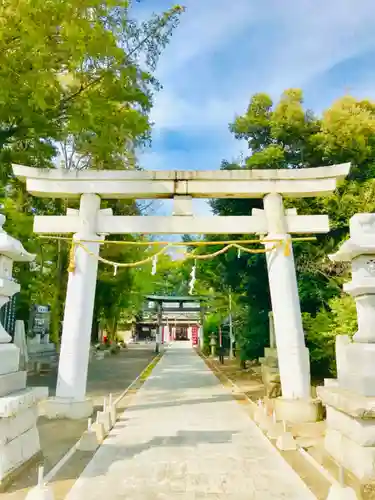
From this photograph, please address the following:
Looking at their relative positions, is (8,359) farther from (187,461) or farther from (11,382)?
(187,461)

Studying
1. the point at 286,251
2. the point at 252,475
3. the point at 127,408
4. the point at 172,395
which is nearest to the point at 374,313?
the point at 252,475

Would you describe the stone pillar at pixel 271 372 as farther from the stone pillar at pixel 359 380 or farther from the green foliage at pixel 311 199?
the stone pillar at pixel 359 380

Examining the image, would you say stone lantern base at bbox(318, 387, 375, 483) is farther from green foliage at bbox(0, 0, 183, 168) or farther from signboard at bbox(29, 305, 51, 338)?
signboard at bbox(29, 305, 51, 338)

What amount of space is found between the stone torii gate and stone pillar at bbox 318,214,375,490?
3.90 metres

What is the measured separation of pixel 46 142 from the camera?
48.2 feet

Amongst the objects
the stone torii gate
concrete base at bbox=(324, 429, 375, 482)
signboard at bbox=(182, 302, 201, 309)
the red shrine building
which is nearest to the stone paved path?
concrete base at bbox=(324, 429, 375, 482)

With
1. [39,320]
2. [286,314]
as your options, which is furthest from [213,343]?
[286,314]

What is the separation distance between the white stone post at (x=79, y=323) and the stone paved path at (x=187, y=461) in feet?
3.98

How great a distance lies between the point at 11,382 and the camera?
Answer: 19.6 feet

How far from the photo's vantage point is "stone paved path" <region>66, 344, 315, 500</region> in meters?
5.28

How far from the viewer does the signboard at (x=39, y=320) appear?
72.4 ft

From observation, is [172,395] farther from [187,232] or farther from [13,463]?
[13,463]

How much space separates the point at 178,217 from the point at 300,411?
497 cm

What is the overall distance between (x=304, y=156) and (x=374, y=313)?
12485mm
